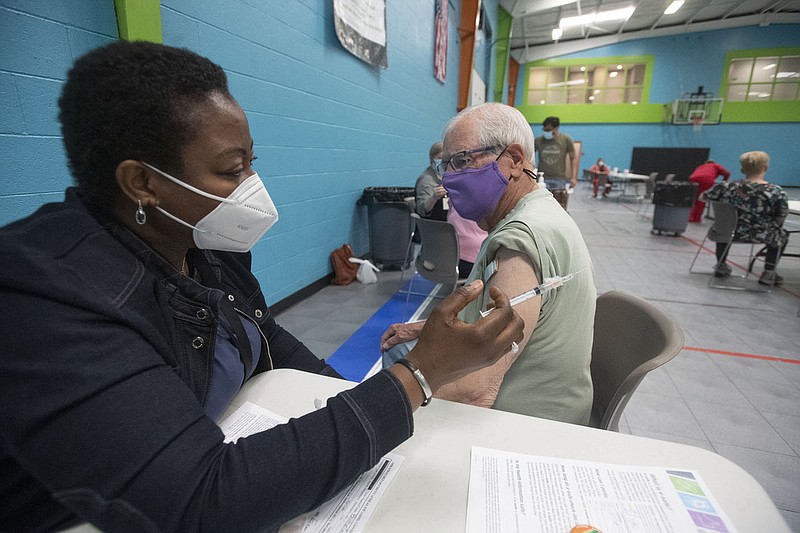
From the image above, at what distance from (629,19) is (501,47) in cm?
413

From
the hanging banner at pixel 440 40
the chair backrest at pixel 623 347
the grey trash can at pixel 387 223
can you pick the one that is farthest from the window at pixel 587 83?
the chair backrest at pixel 623 347

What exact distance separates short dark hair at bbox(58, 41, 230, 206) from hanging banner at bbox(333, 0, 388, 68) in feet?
9.03

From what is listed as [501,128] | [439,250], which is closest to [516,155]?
[501,128]

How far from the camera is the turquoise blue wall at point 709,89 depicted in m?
11.4

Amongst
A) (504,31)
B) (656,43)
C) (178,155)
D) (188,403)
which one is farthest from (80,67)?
(656,43)

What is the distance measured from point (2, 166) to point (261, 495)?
147cm

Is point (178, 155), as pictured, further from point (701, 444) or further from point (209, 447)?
point (701, 444)

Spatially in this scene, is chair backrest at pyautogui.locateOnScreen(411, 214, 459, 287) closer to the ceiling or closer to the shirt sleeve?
the shirt sleeve

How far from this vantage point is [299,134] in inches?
109

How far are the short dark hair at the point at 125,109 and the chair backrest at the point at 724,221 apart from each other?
4.40 metres

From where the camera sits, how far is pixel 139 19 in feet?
4.99

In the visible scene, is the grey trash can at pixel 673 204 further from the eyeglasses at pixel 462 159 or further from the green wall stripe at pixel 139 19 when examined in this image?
the green wall stripe at pixel 139 19

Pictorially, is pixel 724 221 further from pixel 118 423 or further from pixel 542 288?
pixel 118 423

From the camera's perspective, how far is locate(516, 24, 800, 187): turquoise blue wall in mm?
11398
